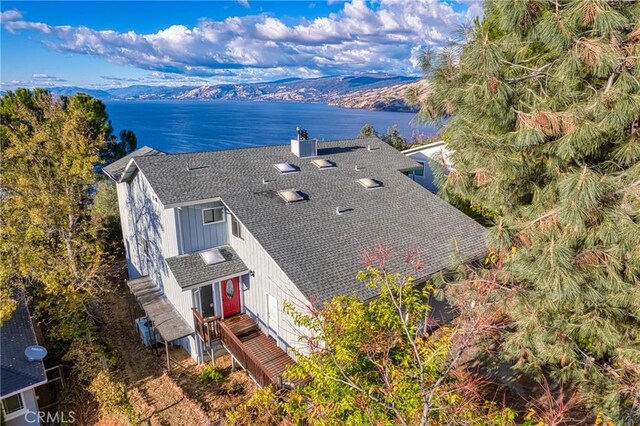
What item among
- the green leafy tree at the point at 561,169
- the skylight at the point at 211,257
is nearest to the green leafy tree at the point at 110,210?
the skylight at the point at 211,257

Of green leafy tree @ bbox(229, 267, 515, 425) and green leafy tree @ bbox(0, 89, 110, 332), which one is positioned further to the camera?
green leafy tree @ bbox(0, 89, 110, 332)

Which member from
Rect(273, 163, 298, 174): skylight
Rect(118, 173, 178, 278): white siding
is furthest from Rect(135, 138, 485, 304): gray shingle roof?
Rect(118, 173, 178, 278): white siding

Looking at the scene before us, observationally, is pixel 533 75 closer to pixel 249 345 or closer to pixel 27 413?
pixel 249 345

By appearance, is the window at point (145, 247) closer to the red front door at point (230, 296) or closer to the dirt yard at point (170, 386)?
the dirt yard at point (170, 386)

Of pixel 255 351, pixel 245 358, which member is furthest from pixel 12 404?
pixel 255 351

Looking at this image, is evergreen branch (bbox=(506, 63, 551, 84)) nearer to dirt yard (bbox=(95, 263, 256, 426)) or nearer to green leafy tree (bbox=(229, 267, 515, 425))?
green leafy tree (bbox=(229, 267, 515, 425))

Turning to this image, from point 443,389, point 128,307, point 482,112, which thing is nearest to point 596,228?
point 482,112

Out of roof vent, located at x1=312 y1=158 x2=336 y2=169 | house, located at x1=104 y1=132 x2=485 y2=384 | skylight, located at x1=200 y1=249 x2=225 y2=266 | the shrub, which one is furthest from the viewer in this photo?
roof vent, located at x1=312 y1=158 x2=336 y2=169
